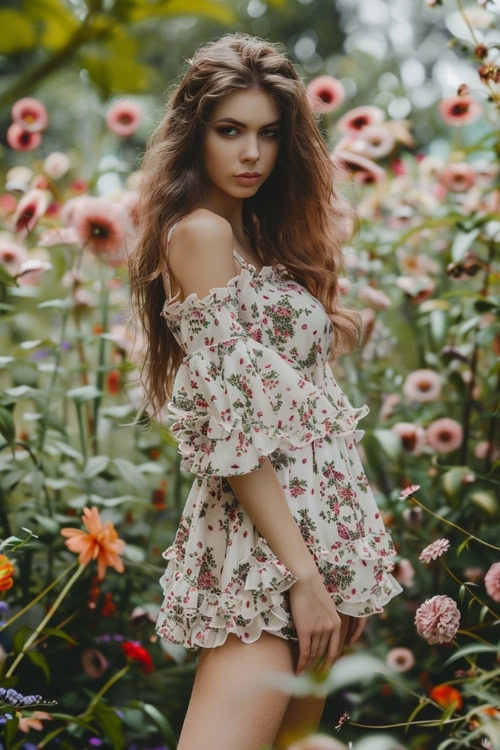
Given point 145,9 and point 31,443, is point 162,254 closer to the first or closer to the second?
point 31,443

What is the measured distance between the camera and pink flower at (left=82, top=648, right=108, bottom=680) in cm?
158

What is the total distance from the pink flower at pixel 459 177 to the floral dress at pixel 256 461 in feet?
3.39

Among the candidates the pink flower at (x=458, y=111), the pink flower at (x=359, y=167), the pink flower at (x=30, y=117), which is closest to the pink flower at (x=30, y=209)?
the pink flower at (x=30, y=117)

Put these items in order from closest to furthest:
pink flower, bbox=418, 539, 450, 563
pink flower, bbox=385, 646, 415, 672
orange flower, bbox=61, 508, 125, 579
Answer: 1. pink flower, bbox=418, 539, 450, 563
2. orange flower, bbox=61, 508, 125, 579
3. pink flower, bbox=385, 646, 415, 672

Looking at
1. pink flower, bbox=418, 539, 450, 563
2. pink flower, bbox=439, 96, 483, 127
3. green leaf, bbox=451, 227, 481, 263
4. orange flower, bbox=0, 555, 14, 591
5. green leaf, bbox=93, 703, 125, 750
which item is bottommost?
green leaf, bbox=93, 703, 125, 750

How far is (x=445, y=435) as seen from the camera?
189 cm

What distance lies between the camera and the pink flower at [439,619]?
3.16 feet

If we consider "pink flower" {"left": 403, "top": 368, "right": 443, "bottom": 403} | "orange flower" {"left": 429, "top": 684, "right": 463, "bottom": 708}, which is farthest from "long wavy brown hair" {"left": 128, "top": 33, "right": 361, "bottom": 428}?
"orange flower" {"left": 429, "top": 684, "right": 463, "bottom": 708}

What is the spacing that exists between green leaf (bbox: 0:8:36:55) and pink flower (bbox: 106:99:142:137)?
173 centimetres

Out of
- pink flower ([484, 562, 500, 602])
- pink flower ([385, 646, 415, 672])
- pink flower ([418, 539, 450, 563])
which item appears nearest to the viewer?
pink flower ([484, 562, 500, 602])

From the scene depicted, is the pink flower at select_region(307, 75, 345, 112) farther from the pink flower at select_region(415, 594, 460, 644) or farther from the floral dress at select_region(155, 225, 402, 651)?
the pink flower at select_region(415, 594, 460, 644)

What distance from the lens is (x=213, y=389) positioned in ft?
3.49

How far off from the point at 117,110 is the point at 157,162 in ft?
2.63

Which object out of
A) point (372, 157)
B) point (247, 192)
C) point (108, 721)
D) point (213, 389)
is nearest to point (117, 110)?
point (372, 157)
